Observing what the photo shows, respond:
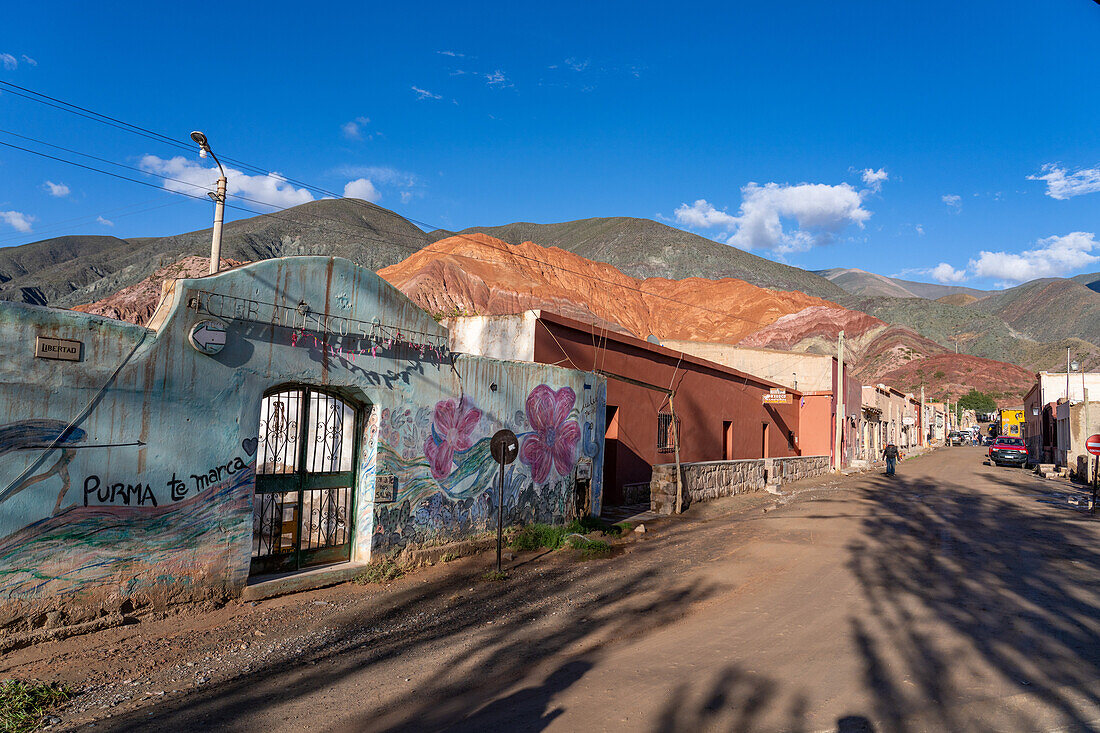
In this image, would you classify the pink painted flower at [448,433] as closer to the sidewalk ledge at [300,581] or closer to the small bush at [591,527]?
the sidewalk ledge at [300,581]

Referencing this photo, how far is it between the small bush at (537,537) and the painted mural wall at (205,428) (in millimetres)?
641

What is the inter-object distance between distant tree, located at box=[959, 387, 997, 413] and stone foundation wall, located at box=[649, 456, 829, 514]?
80.6 metres

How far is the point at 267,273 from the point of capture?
7.57 m

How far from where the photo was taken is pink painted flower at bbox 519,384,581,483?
457 inches

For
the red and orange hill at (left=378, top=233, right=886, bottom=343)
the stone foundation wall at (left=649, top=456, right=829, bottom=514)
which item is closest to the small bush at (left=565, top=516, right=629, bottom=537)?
the stone foundation wall at (left=649, top=456, right=829, bottom=514)

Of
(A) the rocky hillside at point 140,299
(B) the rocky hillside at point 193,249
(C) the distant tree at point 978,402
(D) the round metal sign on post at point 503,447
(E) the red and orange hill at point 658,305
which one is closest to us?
(D) the round metal sign on post at point 503,447

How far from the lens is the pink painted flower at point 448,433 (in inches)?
375

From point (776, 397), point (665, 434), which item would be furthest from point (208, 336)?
point (776, 397)

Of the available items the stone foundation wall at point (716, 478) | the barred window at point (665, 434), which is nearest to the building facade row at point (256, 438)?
the stone foundation wall at point (716, 478)

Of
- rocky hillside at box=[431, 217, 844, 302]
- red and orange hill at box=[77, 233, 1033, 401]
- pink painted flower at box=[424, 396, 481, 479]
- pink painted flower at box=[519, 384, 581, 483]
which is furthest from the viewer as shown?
rocky hillside at box=[431, 217, 844, 302]

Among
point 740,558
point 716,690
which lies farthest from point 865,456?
point 716,690

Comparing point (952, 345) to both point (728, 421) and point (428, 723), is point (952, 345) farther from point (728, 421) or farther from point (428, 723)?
point (428, 723)

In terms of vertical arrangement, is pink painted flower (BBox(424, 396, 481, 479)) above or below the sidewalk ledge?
above

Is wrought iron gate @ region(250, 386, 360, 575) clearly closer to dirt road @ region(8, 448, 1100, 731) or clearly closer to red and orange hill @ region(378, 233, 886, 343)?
dirt road @ region(8, 448, 1100, 731)
